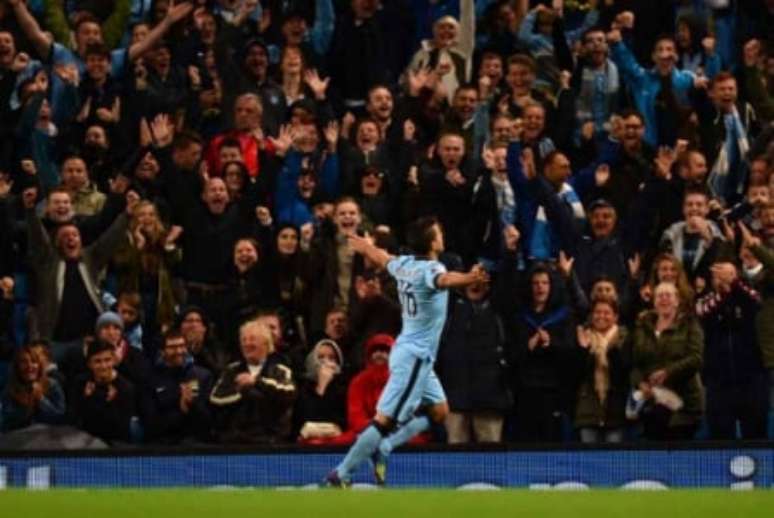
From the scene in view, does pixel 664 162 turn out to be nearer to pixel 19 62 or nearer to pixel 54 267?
pixel 54 267

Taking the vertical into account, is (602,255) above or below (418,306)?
above

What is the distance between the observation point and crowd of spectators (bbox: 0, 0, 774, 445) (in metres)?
19.1

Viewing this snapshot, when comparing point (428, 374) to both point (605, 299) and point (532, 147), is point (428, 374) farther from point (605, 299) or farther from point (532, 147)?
point (532, 147)

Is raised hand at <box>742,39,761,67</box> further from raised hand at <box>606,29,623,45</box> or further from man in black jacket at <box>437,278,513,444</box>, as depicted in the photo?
man in black jacket at <box>437,278,513,444</box>

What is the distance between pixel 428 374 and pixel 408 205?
2.67m

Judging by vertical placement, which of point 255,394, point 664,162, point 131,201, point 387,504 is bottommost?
point 387,504

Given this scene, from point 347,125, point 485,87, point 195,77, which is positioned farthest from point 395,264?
point 195,77

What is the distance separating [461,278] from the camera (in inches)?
667

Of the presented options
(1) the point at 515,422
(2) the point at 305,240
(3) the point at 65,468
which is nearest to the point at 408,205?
(2) the point at 305,240

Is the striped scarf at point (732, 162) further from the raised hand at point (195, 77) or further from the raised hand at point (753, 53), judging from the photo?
the raised hand at point (195, 77)

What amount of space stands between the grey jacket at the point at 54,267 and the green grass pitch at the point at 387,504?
4.58 meters

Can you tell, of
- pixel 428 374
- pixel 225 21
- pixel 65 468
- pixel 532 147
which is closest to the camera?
pixel 428 374

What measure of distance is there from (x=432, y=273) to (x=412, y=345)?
710mm

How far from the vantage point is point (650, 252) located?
20.1m
